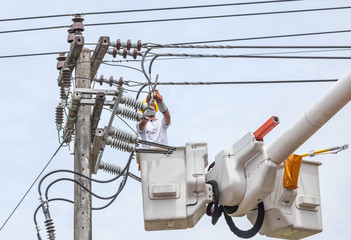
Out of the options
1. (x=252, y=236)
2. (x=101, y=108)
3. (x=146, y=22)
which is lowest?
(x=252, y=236)

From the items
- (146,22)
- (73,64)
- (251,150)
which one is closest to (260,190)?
(251,150)

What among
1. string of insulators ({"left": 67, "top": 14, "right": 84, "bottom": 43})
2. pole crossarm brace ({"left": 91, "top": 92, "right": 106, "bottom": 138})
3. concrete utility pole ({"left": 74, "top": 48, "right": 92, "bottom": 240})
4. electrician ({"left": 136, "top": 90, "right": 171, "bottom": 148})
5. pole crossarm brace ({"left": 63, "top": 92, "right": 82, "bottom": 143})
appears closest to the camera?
concrete utility pole ({"left": 74, "top": 48, "right": 92, "bottom": 240})

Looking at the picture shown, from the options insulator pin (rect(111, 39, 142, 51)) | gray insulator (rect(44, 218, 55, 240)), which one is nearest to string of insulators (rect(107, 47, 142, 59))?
insulator pin (rect(111, 39, 142, 51))

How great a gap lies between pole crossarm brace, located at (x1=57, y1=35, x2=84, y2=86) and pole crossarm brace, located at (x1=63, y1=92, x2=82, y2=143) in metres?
0.66

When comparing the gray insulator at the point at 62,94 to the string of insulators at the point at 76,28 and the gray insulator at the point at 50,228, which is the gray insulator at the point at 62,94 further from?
the gray insulator at the point at 50,228

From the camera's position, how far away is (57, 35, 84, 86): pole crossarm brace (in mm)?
11852

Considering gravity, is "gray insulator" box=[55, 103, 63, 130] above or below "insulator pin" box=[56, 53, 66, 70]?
below

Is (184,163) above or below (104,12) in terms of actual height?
below

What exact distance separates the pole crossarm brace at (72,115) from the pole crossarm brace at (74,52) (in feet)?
2.17

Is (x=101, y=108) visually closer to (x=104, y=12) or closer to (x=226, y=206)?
(x=226, y=206)

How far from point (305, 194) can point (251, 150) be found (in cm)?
112

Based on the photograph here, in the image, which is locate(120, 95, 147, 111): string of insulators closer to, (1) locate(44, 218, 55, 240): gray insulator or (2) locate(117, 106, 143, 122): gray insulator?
(2) locate(117, 106, 143, 122): gray insulator

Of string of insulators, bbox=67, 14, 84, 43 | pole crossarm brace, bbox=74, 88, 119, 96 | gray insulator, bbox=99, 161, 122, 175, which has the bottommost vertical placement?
gray insulator, bbox=99, 161, 122, 175

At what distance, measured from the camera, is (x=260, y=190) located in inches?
418
